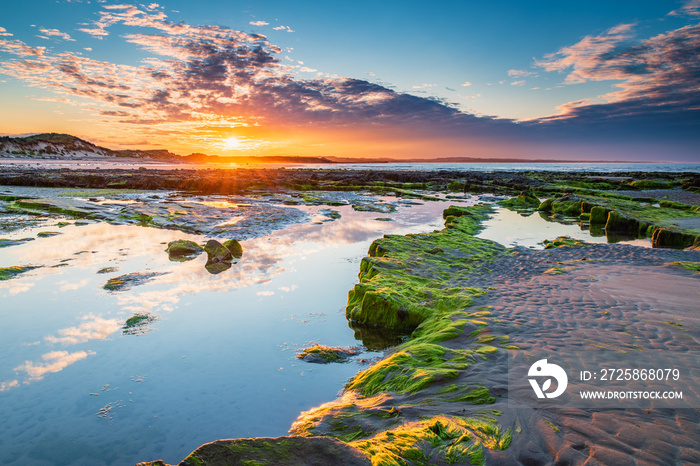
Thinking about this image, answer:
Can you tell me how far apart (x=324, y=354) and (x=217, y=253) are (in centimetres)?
713

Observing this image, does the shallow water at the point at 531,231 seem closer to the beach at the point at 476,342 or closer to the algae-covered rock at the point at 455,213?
the beach at the point at 476,342

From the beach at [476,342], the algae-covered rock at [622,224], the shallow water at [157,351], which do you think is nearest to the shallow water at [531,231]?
the beach at [476,342]

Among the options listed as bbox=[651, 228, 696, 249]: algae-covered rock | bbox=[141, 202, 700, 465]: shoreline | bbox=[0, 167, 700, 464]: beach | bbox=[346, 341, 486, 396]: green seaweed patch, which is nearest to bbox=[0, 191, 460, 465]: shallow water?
bbox=[0, 167, 700, 464]: beach

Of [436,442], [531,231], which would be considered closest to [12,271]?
[436,442]

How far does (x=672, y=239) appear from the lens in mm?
13883

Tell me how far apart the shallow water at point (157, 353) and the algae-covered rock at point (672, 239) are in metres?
12.5

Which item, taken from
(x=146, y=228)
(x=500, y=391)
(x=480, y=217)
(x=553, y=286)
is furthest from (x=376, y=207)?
(x=500, y=391)

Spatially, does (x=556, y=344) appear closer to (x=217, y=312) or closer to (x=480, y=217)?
(x=217, y=312)

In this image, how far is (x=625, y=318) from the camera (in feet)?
20.9

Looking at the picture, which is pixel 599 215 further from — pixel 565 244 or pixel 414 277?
pixel 414 277

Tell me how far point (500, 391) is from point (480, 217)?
18.6 metres

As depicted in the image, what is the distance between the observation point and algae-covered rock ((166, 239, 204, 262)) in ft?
40.3

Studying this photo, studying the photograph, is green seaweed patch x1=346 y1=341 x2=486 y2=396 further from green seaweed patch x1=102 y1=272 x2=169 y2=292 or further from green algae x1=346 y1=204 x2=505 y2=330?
green seaweed patch x1=102 y1=272 x2=169 y2=292

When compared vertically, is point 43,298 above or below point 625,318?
below
